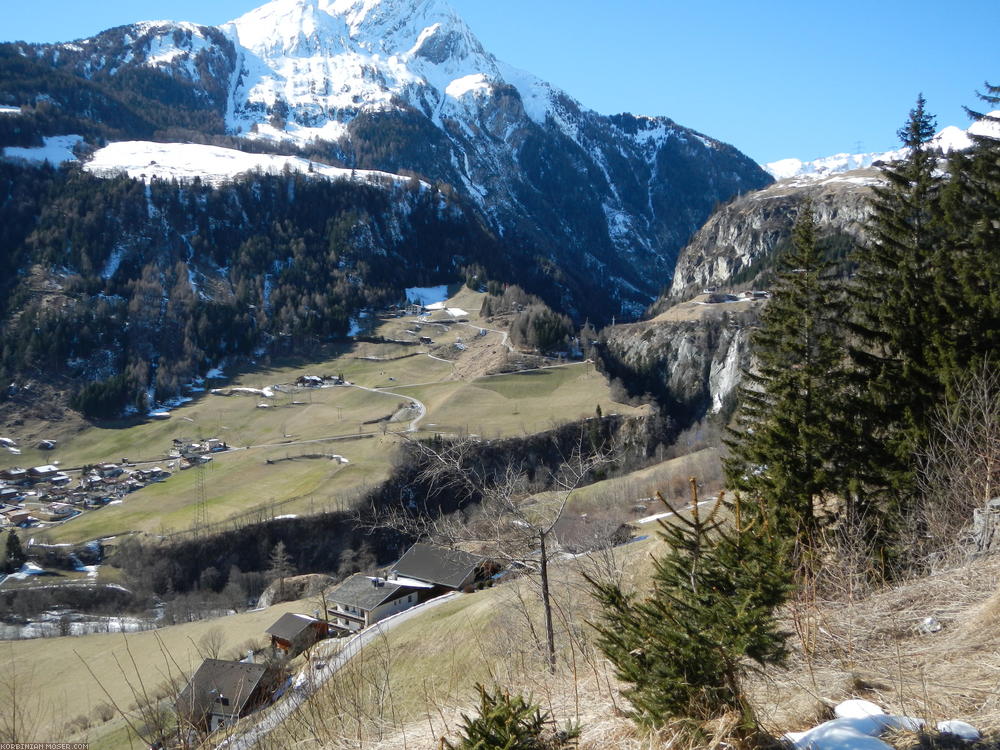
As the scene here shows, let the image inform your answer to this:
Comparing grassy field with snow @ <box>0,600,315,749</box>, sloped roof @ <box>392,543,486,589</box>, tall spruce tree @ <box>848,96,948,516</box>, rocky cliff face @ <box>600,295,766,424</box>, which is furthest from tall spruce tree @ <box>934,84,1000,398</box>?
rocky cliff face @ <box>600,295,766,424</box>

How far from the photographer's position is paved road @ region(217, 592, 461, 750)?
6.10m

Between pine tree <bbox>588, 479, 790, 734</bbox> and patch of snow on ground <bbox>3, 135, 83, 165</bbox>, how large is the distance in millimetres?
218944

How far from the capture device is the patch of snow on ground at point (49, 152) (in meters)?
180

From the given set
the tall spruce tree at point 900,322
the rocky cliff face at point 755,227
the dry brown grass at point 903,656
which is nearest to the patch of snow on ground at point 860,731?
the dry brown grass at point 903,656

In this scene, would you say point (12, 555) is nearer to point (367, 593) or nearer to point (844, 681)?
point (367, 593)

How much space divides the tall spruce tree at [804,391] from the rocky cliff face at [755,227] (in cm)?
13848

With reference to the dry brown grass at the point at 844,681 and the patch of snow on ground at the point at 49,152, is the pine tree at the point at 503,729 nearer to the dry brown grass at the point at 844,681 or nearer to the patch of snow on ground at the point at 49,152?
the dry brown grass at the point at 844,681

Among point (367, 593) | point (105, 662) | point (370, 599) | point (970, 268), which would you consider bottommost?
point (105, 662)

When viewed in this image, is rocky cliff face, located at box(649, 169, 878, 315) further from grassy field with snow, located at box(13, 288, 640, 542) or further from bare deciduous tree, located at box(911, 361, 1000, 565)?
bare deciduous tree, located at box(911, 361, 1000, 565)

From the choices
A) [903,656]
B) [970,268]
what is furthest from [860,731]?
[970,268]

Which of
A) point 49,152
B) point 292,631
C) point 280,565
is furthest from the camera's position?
point 49,152

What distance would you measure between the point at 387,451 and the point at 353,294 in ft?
293

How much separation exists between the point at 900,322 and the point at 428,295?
16818 cm

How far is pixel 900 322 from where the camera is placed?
17.1m
